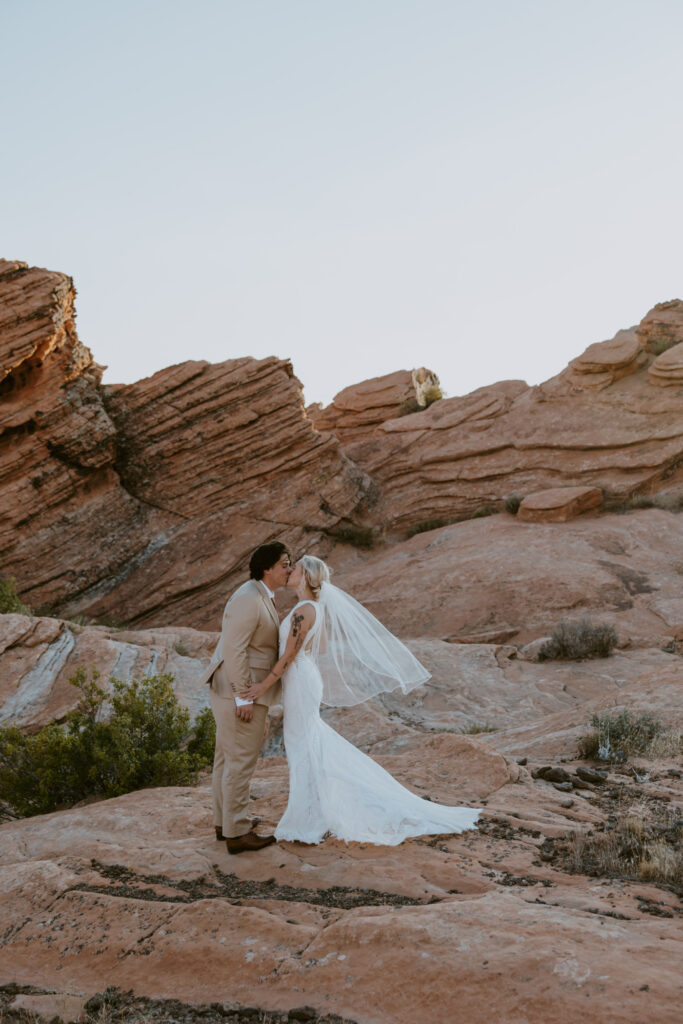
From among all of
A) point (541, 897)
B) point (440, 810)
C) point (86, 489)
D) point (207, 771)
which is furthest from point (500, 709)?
point (86, 489)

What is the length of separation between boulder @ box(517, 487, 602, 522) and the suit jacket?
55.2 ft

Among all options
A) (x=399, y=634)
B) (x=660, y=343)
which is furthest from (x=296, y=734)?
(x=660, y=343)

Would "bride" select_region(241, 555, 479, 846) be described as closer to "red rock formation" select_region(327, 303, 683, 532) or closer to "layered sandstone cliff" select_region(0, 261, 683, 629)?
"layered sandstone cliff" select_region(0, 261, 683, 629)

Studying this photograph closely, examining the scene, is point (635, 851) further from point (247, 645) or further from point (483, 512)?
point (483, 512)

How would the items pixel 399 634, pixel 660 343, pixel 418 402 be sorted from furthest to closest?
pixel 418 402 < pixel 660 343 < pixel 399 634

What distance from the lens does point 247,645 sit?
17.8 feet

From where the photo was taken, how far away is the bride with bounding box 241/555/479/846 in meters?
5.18

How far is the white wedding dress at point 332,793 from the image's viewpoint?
5.14 metres

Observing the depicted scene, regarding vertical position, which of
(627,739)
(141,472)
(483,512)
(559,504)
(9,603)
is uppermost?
(141,472)

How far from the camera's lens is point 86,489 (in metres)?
23.0

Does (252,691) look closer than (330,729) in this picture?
Yes

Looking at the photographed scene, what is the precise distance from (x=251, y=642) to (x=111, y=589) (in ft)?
58.2

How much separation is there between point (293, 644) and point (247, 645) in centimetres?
31

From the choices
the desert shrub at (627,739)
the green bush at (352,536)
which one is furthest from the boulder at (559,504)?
the desert shrub at (627,739)
